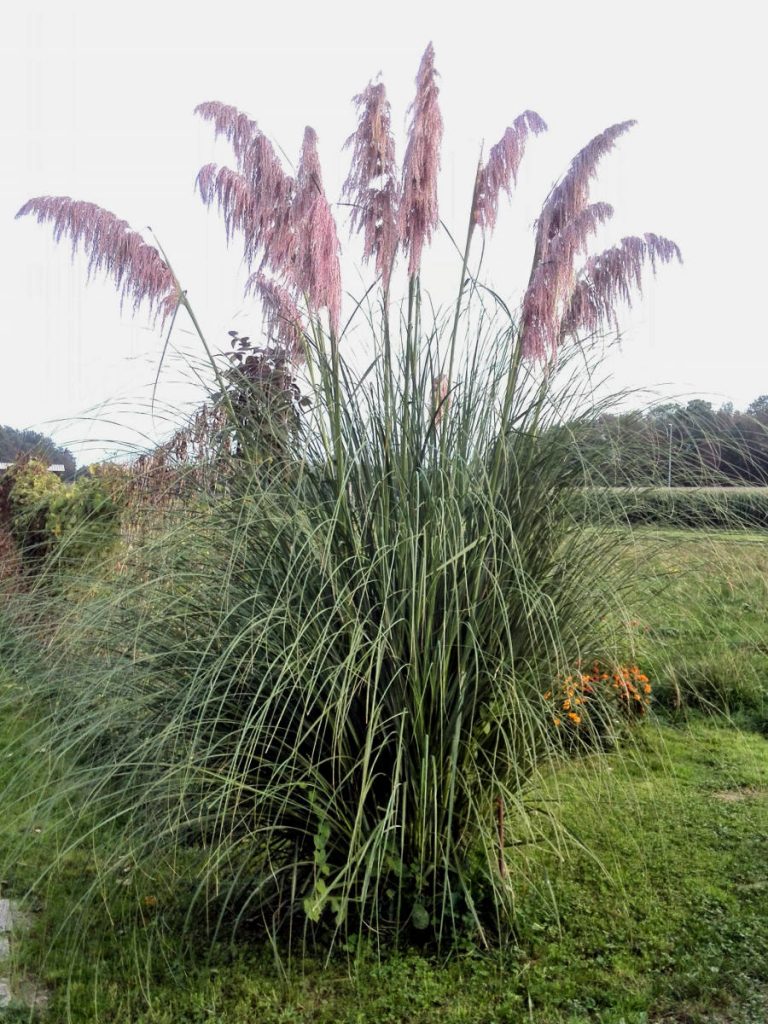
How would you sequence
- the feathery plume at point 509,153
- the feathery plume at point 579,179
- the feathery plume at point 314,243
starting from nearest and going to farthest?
the feathery plume at point 314,243 < the feathery plume at point 579,179 < the feathery plume at point 509,153

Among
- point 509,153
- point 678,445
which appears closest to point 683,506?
point 678,445

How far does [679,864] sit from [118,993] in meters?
1.89

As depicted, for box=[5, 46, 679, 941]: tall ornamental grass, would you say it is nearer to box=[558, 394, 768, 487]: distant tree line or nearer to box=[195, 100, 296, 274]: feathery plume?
box=[558, 394, 768, 487]: distant tree line

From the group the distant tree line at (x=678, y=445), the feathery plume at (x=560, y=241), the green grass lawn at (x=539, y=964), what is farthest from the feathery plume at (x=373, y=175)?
the green grass lawn at (x=539, y=964)

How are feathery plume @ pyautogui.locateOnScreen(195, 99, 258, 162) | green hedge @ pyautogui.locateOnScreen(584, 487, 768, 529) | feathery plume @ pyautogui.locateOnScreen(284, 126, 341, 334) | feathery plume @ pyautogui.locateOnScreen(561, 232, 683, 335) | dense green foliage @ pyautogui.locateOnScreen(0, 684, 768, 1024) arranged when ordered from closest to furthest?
dense green foliage @ pyautogui.locateOnScreen(0, 684, 768, 1024), green hedge @ pyautogui.locateOnScreen(584, 487, 768, 529), feathery plume @ pyautogui.locateOnScreen(561, 232, 683, 335), feathery plume @ pyautogui.locateOnScreen(284, 126, 341, 334), feathery plume @ pyautogui.locateOnScreen(195, 99, 258, 162)

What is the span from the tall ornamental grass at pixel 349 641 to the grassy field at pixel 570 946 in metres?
0.11

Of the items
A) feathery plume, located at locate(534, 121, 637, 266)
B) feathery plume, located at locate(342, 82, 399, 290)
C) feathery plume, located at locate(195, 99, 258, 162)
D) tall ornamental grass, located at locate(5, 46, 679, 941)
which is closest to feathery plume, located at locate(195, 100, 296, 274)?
feathery plume, located at locate(195, 99, 258, 162)

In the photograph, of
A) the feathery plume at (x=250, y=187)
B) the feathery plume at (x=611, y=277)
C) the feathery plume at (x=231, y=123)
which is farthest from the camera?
the feathery plume at (x=231, y=123)

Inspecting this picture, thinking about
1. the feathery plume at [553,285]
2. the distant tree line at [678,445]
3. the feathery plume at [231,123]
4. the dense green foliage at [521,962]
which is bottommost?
the dense green foliage at [521,962]

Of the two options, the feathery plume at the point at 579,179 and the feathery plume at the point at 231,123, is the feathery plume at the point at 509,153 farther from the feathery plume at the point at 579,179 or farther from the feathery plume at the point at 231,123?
the feathery plume at the point at 231,123

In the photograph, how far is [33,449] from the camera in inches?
117

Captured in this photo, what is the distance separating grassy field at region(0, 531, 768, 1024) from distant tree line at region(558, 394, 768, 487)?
0.24m

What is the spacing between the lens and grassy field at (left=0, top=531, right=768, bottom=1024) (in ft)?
7.27

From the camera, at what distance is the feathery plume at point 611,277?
4.77m
